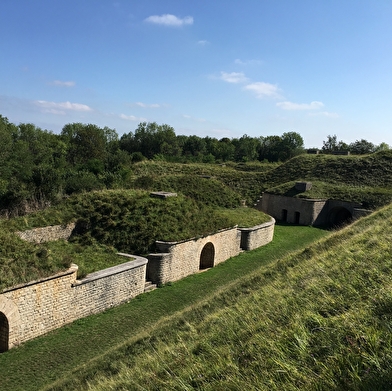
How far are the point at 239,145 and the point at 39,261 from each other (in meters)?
71.5

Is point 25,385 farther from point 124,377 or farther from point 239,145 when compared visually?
point 239,145

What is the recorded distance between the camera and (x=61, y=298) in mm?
10008

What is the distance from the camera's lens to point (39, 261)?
1000 centimetres

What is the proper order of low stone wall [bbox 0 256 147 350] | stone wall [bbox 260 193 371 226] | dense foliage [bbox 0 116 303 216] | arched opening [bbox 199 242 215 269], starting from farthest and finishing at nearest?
stone wall [bbox 260 193 371 226] → dense foliage [bbox 0 116 303 216] → arched opening [bbox 199 242 215 269] → low stone wall [bbox 0 256 147 350]

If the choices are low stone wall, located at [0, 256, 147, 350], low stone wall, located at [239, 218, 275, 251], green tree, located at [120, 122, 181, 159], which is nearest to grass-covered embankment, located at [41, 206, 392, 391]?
low stone wall, located at [0, 256, 147, 350]

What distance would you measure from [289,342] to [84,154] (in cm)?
5180

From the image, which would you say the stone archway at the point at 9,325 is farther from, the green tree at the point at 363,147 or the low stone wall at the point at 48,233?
the green tree at the point at 363,147

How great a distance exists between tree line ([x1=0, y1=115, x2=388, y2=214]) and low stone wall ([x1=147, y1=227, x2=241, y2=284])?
27.0ft

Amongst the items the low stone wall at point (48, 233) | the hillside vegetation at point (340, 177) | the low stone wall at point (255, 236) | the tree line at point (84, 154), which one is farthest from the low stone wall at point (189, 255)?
the hillside vegetation at point (340, 177)

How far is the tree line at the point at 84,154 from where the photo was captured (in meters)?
25.3

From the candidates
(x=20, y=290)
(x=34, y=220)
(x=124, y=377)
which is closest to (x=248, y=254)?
(x=34, y=220)

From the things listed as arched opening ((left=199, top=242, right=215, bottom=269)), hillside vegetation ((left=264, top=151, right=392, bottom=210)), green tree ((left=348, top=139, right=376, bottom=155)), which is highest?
green tree ((left=348, top=139, right=376, bottom=155))

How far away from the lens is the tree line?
995 inches

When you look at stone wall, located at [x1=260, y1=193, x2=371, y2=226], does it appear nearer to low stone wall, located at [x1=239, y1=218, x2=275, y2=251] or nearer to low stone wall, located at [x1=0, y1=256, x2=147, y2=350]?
low stone wall, located at [x1=239, y1=218, x2=275, y2=251]
